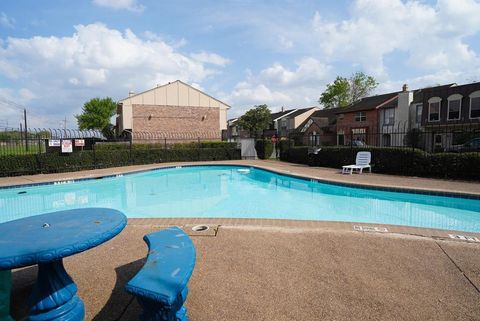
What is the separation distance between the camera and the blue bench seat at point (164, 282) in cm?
192

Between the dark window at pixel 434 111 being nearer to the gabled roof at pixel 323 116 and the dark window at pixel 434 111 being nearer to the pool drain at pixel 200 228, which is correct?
the gabled roof at pixel 323 116

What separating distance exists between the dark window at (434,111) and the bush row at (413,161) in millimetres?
17035

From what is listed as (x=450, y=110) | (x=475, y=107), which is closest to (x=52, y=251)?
(x=475, y=107)

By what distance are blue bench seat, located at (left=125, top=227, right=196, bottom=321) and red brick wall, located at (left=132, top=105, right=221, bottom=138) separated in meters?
27.3

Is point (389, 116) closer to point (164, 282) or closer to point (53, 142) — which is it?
point (53, 142)

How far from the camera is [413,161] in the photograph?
11.6m

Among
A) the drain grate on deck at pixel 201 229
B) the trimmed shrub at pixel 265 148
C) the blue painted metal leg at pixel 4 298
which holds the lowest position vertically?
the drain grate on deck at pixel 201 229

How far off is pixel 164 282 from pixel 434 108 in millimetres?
30708

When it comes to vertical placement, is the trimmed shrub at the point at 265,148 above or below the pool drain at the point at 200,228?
above

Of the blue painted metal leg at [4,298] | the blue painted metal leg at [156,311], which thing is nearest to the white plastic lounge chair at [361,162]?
the blue painted metal leg at [156,311]

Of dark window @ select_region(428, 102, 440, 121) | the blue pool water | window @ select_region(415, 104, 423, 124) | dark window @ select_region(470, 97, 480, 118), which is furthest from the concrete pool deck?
window @ select_region(415, 104, 423, 124)

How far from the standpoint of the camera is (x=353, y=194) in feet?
31.3

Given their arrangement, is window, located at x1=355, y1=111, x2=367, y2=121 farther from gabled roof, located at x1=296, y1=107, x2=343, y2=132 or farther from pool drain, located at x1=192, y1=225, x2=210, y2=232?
pool drain, located at x1=192, y1=225, x2=210, y2=232

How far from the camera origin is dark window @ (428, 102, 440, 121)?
84.2ft
